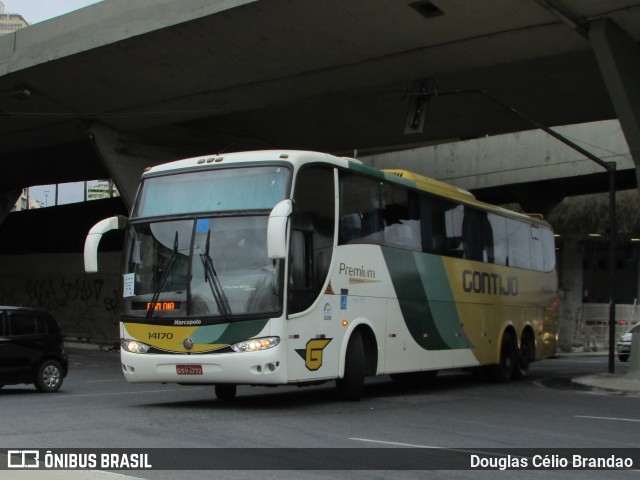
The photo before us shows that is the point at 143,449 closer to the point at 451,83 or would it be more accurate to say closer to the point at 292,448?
the point at 292,448

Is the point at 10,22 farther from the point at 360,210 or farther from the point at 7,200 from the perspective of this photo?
the point at 360,210

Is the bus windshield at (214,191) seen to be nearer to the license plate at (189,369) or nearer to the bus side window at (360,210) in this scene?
the bus side window at (360,210)

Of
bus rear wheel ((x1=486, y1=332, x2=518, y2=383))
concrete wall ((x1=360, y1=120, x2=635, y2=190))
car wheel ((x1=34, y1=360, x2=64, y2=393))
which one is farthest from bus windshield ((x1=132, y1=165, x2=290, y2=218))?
concrete wall ((x1=360, y1=120, x2=635, y2=190))

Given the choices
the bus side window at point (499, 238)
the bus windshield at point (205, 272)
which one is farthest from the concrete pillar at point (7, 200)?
the bus windshield at point (205, 272)

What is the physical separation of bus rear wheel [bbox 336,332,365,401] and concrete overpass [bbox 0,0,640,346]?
8.54 metres

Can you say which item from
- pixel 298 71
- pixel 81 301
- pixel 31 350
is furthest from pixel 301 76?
pixel 81 301

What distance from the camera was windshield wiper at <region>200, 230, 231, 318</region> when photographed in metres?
12.5

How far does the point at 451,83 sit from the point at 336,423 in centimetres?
1535

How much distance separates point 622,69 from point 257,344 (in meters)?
11.7

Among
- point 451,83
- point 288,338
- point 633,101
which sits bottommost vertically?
point 288,338

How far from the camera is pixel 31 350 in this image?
17438 millimetres

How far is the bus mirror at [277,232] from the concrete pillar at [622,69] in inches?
421

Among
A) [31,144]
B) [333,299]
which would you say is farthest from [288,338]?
[31,144]

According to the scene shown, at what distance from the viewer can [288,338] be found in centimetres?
1259
